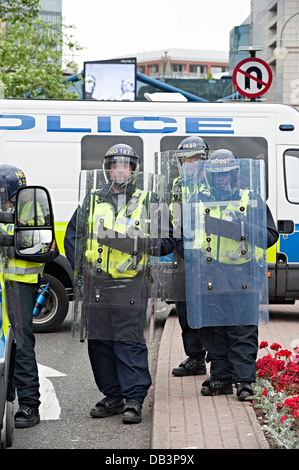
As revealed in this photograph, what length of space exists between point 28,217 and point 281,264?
6852 millimetres

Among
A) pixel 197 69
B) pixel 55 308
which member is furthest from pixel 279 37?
pixel 197 69

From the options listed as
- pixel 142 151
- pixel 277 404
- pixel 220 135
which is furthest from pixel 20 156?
pixel 277 404

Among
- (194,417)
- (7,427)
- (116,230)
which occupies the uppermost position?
(116,230)

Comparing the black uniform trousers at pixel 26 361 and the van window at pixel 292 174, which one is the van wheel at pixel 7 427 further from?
the van window at pixel 292 174

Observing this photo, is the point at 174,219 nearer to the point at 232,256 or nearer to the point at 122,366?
the point at 232,256

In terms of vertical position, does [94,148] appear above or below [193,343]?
above

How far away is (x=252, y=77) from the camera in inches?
623

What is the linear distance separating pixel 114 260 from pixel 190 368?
5.73ft

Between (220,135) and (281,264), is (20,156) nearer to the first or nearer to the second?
(220,135)

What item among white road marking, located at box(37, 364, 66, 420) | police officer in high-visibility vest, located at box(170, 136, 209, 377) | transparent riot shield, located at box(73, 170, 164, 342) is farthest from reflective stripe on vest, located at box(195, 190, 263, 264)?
white road marking, located at box(37, 364, 66, 420)

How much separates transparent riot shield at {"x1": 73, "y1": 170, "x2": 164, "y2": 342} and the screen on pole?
39.0m

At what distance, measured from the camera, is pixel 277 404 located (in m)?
5.84

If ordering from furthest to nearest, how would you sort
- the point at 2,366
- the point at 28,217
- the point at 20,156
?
the point at 20,156
the point at 28,217
the point at 2,366

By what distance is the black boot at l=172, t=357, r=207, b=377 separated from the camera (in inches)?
290
